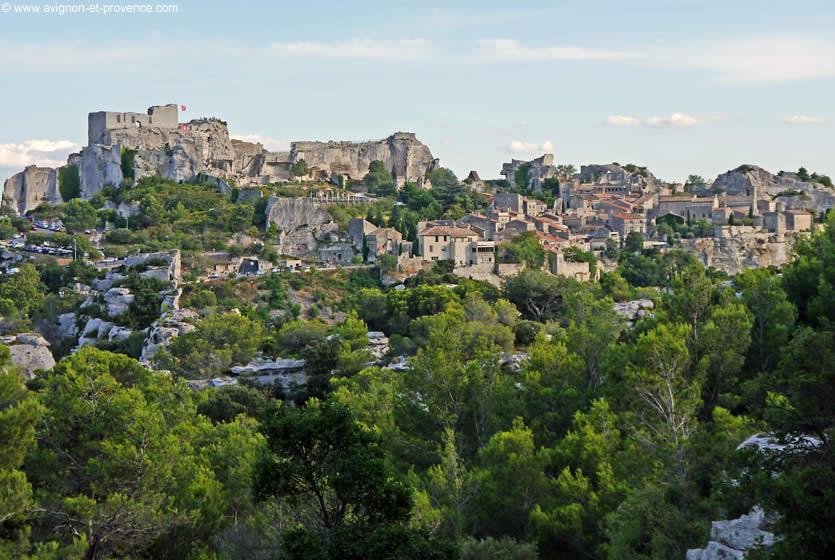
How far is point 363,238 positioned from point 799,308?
36.7 m

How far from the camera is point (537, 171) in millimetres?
84375

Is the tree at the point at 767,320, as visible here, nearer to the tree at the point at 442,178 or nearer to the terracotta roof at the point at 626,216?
the terracotta roof at the point at 626,216

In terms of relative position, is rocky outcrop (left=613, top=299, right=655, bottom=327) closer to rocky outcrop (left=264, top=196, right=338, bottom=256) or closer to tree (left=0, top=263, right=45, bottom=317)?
rocky outcrop (left=264, top=196, right=338, bottom=256)

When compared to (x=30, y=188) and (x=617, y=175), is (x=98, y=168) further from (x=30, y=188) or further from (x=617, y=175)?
(x=617, y=175)

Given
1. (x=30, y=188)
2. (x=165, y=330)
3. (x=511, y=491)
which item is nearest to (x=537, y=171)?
(x=30, y=188)

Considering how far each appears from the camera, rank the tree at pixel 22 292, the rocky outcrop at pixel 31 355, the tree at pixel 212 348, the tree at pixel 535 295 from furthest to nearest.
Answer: the tree at pixel 22 292 → the tree at pixel 535 295 → the tree at pixel 212 348 → the rocky outcrop at pixel 31 355

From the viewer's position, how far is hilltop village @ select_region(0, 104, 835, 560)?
15820 millimetres

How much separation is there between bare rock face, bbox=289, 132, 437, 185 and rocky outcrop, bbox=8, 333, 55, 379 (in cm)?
3709

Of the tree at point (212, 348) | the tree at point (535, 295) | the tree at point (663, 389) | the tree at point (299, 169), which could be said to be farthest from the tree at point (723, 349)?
the tree at point (299, 169)

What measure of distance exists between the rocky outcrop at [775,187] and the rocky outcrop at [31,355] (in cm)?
5275

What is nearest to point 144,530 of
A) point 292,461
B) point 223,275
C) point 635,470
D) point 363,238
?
point 292,461

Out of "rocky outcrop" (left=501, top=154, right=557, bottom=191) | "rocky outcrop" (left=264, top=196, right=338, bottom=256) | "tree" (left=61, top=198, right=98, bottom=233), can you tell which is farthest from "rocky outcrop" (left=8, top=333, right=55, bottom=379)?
"rocky outcrop" (left=501, top=154, right=557, bottom=191)

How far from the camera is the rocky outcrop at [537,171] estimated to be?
8375 centimetres

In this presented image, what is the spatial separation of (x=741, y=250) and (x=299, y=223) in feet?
86.3
